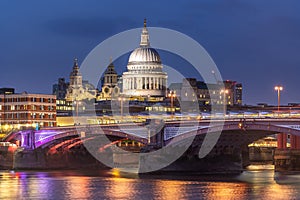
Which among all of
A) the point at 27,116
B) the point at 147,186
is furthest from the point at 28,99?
the point at 147,186

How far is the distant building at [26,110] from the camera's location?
130750 mm

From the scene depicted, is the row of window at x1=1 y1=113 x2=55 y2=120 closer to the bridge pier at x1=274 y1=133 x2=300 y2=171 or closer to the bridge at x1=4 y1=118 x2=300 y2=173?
the bridge at x1=4 y1=118 x2=300 y2=173

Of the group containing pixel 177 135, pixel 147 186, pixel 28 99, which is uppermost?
pixel 28 99

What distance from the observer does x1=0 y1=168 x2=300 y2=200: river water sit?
68875mm

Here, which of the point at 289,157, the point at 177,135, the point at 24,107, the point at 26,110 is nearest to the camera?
the point at 177,135

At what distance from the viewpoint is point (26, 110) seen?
429 ft

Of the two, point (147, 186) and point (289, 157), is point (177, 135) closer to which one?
point (289, 157)

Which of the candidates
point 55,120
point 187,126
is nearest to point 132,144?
point 55,120

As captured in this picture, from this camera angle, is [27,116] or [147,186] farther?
[27,116]

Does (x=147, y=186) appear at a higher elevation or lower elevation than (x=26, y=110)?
lower

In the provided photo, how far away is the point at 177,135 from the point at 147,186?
16.1 metres

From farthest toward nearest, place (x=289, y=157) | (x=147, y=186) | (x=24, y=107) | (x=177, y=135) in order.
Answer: (x=24, y=107)
(x=289, y=157)
(x=177, y=135)
(x=147, y=186)

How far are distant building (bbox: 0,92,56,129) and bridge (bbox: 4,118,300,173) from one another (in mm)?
15397

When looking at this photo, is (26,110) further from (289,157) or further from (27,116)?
(289,157)
